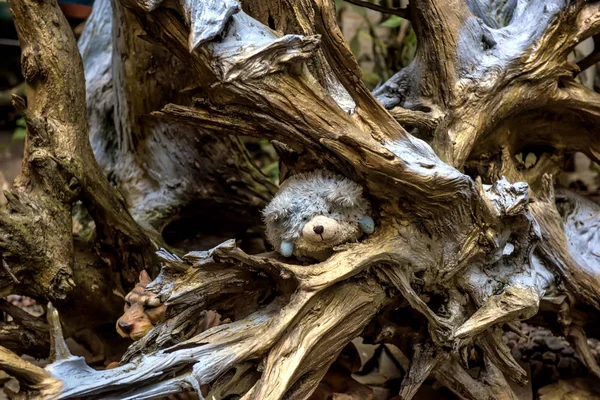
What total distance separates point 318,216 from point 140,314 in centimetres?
71

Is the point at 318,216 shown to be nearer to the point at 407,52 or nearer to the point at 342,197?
the point at 342,197

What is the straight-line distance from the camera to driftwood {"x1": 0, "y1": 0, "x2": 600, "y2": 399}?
1.66 metres

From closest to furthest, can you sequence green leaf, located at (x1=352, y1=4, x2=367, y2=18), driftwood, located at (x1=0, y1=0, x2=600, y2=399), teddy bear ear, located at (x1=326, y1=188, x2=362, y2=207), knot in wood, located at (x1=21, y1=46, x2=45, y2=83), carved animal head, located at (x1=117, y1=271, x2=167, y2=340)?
driftwood, located at (x1=0, y1=0, x2=600, y2=399)
teddy bear ear, located at (x1=326, y1=188, x2=362, y2=207)
carved animal head, located at (x1=117, y1=271, x2=167, y2=340)
knot in wood, located at (x1=21, y1=46, x2=45, y2=83)
green leaf, located at (x1=352, y1=4, x2=367, y2=18)

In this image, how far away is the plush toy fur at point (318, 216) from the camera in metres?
1.76

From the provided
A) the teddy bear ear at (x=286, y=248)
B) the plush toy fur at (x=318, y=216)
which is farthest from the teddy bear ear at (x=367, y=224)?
the teddy bear ear at (x=286, y=248)

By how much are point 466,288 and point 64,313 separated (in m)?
1.52

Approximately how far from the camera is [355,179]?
1861mm

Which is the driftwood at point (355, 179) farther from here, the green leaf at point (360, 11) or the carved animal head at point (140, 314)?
the green leaf at point (360, 11)

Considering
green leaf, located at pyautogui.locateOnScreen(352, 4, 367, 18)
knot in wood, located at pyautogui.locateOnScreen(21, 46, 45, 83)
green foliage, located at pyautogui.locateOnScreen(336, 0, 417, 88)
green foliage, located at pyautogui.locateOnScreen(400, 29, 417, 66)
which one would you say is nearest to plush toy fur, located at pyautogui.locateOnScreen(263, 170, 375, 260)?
knot in wood, located at pyautogui.locateOnScreen(21, 46, 45, 83)

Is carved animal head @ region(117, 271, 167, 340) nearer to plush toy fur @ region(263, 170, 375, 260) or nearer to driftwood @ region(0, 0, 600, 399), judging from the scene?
driftwood @ region(0, 0, 600, 399)

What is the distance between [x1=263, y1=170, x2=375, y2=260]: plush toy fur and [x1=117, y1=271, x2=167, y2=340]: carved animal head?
48 cm

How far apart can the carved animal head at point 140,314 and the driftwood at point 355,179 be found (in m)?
0.20

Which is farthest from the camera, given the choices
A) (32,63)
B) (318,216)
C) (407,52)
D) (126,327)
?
(407,52)

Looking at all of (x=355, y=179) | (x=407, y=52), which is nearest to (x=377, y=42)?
(x=407, y=52)
